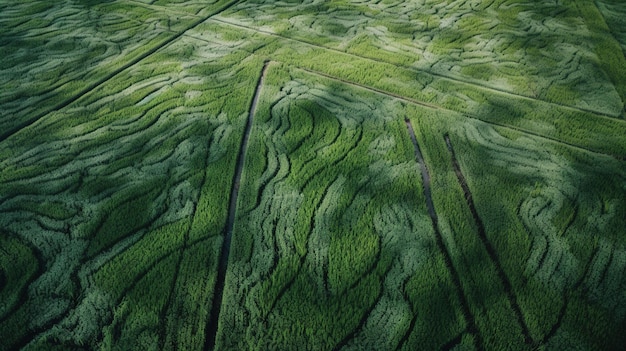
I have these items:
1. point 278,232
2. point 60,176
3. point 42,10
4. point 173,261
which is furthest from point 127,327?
point 42,10

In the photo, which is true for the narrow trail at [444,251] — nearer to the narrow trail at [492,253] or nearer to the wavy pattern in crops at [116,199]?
the narrow trail at [492,253]

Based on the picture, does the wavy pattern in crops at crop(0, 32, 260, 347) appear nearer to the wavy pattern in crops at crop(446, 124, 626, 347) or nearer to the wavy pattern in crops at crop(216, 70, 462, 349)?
the wavy pattern in crops at crop(216, 70, 462, 349)

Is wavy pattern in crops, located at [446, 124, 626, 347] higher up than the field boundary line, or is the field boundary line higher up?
the field boundary line

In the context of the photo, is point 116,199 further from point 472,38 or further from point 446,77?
point 472,38

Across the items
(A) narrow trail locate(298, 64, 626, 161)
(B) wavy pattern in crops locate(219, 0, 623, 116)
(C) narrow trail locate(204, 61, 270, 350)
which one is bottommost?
(C) narrow trail locate(204, 61, 270, 350)

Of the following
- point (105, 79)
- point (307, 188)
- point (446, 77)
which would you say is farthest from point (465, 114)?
point (105, 79)

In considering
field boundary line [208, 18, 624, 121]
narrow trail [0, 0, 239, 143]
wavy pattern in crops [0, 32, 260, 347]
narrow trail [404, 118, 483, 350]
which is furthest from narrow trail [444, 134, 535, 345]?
narrow trail [0, 0, 239, 143]

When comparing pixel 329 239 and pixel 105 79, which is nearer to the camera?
pixel 329 239

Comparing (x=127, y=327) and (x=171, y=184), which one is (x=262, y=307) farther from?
(x=171, y=184)

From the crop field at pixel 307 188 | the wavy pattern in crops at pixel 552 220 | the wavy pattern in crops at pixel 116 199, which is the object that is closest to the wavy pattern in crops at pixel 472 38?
the crop field at pixel 307 188
